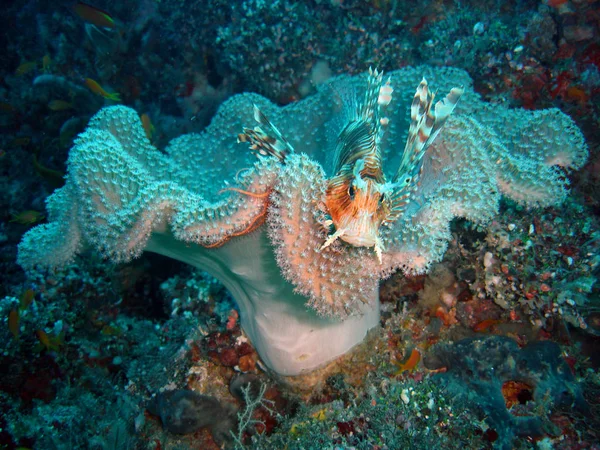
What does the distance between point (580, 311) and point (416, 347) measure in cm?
151

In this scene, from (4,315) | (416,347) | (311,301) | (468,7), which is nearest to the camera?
(311,301)

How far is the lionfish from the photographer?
2.20 m

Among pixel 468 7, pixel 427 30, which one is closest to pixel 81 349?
pixel 427 30

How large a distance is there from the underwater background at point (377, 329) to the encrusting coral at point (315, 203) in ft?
1.70

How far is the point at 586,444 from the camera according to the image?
2.83 metres

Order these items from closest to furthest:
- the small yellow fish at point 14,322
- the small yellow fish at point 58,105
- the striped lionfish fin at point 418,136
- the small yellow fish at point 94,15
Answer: the striped lionfish fin at point 418,136 < the small yellow fish at point 14,322 < the small yellow fish at point 94,15 < the small yellow fish at point 58,105

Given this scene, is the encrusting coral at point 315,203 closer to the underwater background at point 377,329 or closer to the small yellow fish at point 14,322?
the underwater background at point 377,329

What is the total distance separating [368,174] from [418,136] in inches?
19.6

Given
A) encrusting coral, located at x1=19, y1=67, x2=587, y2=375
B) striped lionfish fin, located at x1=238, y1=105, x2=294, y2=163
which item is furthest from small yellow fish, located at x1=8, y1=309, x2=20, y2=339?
striped lionfish fin, located at x1=238, y1=105, x2=294, y2=163

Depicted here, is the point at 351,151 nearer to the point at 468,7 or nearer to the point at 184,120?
the point at 468,7

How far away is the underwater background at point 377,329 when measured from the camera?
10.0 feet

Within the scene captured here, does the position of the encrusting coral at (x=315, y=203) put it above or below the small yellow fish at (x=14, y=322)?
above

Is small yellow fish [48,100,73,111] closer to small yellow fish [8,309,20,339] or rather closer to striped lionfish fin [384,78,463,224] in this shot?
small yellow fish [8,309,20,339]

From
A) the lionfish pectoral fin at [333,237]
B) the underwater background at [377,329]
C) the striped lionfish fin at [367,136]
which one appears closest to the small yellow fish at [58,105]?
the underwater background at [377,329]
